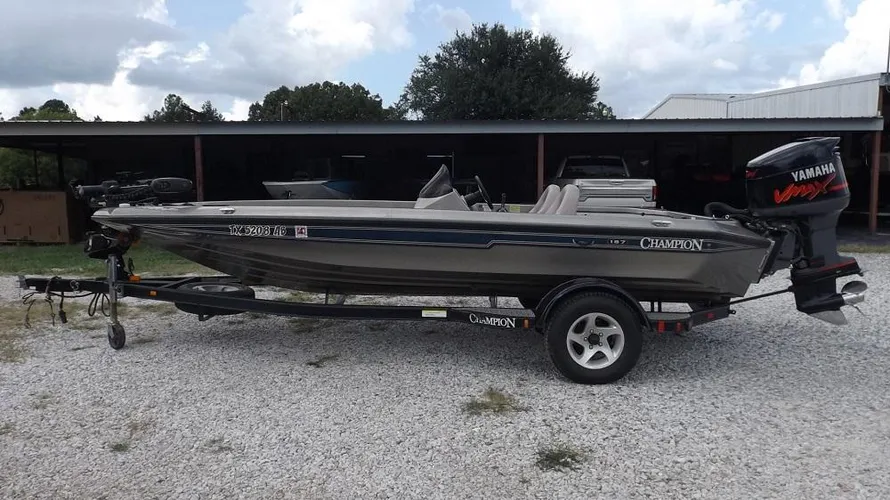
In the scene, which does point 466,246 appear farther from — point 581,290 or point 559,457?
point 559,457

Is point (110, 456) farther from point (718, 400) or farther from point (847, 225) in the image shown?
point (847, 225)

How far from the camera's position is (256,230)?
466 centimetres

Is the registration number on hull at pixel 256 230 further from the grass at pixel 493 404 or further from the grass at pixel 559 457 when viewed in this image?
the grass at pixel 559 457

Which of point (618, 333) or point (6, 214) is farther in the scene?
point (6, 214)

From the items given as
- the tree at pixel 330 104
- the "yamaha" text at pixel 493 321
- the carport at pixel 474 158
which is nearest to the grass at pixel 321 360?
the "yamaha" text at pixel 493 321

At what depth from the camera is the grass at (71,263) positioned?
9852 millimetres

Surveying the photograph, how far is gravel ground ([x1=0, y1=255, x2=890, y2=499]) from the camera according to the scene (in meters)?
3.14

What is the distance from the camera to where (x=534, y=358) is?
5.12 metres

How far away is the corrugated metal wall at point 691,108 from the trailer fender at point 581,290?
22.7 m

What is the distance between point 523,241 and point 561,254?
10.9 inches

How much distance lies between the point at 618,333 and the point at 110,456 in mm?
3066

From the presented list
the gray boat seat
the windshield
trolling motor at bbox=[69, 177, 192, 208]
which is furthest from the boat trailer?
the windshield

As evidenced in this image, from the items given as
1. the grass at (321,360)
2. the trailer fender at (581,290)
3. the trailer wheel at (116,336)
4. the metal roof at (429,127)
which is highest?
the metal roof at (429,127)

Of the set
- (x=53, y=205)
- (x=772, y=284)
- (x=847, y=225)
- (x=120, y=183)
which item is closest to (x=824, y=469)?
(x=120, y=183)
